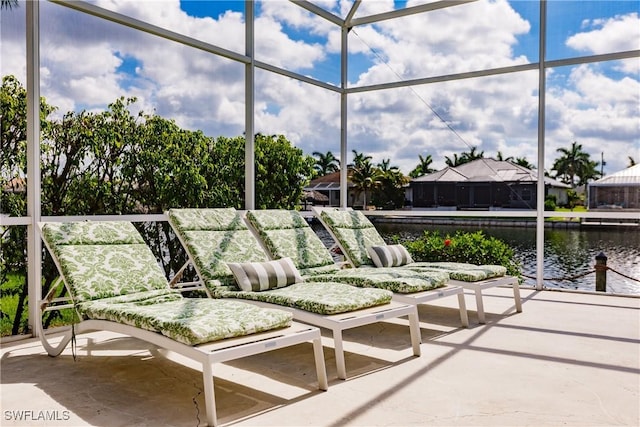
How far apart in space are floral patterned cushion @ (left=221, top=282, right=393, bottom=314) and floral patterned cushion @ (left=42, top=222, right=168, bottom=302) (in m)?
0.61

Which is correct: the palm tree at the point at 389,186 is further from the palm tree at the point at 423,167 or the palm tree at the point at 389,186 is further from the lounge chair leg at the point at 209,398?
the lounge chair leg at the point at 209,398

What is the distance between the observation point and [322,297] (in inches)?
140

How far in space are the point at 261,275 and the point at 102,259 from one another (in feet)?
3.66

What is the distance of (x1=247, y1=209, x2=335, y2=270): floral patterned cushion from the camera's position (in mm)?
4875

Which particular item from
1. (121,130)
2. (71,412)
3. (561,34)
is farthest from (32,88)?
(561,34)

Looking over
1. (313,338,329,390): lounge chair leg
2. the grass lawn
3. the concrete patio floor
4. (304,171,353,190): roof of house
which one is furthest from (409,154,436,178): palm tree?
the grass lawn

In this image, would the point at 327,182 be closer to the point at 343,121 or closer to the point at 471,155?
the point at 343,121

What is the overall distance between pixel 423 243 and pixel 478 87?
2.14 meters

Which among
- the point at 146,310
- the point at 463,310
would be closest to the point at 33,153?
the point at 146,310

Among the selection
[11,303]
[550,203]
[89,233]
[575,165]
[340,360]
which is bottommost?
[340,360]

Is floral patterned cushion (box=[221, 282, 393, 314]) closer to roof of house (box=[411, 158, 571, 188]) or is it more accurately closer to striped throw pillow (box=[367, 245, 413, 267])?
striped throw pillow (box=[367, 245, 413, 267])

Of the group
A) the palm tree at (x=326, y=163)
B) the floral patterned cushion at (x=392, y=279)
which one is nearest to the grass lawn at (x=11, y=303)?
the floral patterned cushion at (x=392, y=279)

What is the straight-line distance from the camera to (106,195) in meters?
4.59

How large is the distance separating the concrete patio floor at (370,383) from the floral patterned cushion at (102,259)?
47cm
